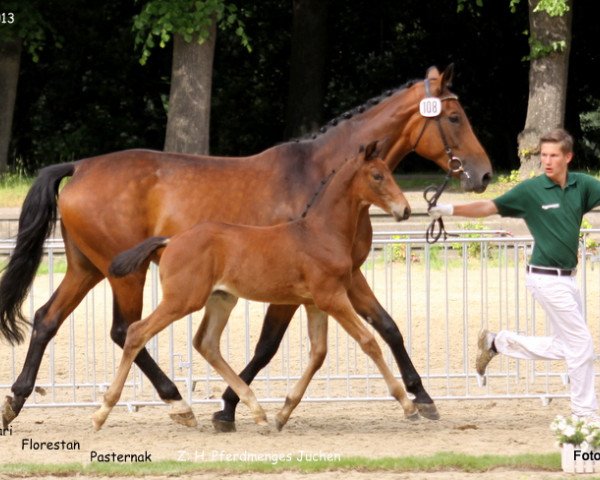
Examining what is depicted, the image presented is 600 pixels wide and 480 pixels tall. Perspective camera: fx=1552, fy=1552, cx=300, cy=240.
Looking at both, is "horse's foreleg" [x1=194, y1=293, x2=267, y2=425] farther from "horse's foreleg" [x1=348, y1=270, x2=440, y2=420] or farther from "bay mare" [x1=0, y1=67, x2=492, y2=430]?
"horse's foreleg" [x1=348, y1=270, x2=440, y2=420]

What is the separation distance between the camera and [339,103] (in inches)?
1014

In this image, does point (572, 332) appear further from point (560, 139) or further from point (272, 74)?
point (272, 74)

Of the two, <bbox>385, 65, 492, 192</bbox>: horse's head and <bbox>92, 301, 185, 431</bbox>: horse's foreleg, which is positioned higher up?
<bbox>385, 65, 492, 192</bbox>: horse's head

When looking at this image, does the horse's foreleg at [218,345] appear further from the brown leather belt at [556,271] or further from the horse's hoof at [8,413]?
the brown leather belt at [556,271]

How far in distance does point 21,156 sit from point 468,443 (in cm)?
1776

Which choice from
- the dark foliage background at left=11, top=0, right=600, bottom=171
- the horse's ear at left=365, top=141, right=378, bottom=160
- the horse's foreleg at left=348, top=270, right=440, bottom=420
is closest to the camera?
the horse's ear at left=365, top=141, right=378, bottom=160

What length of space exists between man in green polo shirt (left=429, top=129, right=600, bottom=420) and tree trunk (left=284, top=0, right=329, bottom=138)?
51.6 ft

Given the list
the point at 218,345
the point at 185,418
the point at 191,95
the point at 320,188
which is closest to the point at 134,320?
the point at 218,345

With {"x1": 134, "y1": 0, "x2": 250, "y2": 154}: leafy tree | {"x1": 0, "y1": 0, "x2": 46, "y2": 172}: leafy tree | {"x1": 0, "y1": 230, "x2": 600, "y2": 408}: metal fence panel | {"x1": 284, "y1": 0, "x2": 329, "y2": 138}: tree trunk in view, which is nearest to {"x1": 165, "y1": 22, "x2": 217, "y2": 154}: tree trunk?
{"x1": 134, "y1": 0, "x2": 250, "y2": 154}: leafy tree

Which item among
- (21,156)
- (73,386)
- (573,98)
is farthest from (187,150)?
(73,386)

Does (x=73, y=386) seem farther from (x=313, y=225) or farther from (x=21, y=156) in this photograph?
(x=21, y=156)

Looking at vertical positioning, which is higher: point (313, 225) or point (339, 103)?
point (339, 103)

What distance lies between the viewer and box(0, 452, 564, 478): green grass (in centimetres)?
759

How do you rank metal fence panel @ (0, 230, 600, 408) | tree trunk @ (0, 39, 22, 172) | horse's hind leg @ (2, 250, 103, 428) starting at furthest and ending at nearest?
1. tree trunk @ (0, 39, 22, 172)
2. metal fence panel @ (0, 230, 600, 408)
3. horse's hind leg @ (2, 250, 103, 428)
